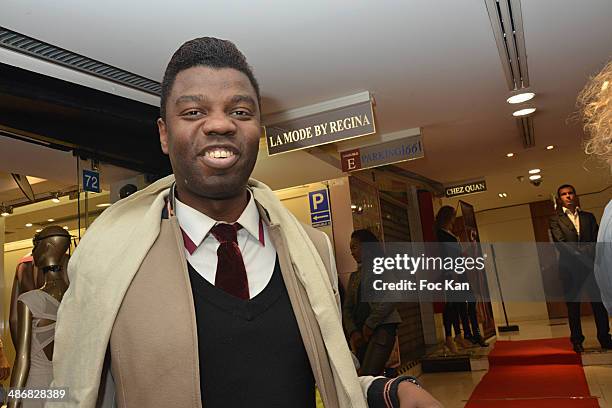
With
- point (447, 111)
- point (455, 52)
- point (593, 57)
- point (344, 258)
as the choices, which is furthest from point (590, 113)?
point (344, 258)

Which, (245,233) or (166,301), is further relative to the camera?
(245,233)

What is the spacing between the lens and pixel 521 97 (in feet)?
16.7

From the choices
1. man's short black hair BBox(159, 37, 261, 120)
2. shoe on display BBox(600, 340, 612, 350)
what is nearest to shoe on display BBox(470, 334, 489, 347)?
shoe on display BBox(600, 340, 612, 350)

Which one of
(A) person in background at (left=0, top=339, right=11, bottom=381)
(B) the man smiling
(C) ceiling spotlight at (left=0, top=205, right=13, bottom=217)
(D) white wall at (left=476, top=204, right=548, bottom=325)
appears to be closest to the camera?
(B) the man smiling

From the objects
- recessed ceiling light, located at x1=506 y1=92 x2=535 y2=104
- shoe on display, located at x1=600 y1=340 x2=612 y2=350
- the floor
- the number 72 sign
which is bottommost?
the floor

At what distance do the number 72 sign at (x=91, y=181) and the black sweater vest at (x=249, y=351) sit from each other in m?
3.74

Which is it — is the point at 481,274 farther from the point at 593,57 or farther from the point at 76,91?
the point at 76,91

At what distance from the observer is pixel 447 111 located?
17.7ft

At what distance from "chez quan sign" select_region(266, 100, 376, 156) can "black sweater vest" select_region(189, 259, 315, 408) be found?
3535 millimetres

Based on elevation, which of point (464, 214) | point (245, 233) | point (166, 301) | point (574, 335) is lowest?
point (574, 335)

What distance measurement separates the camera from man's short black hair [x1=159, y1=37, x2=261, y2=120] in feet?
3.44

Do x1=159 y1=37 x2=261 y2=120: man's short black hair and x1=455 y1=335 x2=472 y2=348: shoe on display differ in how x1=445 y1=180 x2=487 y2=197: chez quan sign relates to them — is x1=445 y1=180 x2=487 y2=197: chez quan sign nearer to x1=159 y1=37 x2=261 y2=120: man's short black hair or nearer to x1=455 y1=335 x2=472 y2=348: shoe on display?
x1=455 y1=335 x2=472 y2=348: shoe on display

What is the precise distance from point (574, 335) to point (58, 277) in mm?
5577

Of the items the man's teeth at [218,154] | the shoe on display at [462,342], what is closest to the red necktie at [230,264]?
the man's teeth at [218,154]
